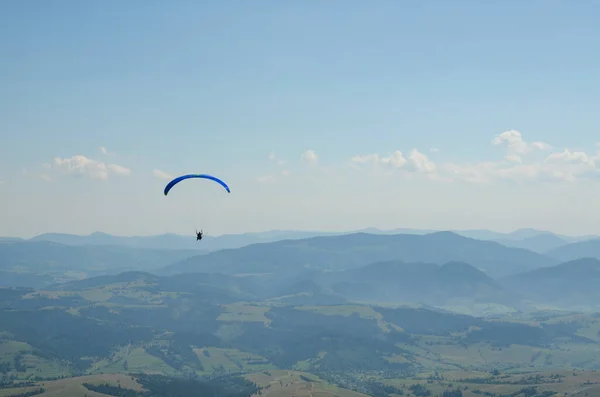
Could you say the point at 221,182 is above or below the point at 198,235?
above

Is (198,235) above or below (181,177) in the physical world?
below
